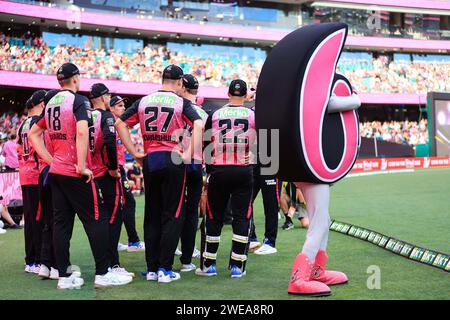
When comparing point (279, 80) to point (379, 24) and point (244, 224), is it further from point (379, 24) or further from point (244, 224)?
point (379, 24)

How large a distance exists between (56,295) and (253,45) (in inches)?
1433

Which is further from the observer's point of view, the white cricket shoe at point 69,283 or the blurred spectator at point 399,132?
the blurred spectator at point 399,132

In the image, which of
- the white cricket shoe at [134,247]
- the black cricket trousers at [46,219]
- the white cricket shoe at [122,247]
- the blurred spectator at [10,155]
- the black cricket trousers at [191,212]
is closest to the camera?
the black cricket trousers at [46,219]

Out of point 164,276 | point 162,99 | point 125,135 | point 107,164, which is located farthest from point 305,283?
point 107,164

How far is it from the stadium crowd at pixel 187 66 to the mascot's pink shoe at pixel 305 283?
60.9ft

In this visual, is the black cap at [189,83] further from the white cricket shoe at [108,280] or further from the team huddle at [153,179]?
the white cricket shoe at [108,280]

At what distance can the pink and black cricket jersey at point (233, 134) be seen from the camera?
6.42 m

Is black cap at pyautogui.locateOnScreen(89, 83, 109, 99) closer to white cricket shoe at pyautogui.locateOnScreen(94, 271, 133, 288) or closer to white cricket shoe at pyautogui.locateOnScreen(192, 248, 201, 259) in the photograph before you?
white cricket shoe at pyautogui.locateOnScreen(94, 271, 133, 288)

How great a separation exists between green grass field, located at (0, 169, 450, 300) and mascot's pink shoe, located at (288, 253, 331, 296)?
0.28 ft

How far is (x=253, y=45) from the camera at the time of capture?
134 feet

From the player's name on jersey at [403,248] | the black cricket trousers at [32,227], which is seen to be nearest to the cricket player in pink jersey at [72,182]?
the black cricket trousers at [32,227]

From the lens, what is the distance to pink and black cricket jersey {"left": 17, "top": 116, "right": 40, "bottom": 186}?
736cm

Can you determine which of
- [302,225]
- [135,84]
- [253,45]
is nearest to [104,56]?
[135,84]
